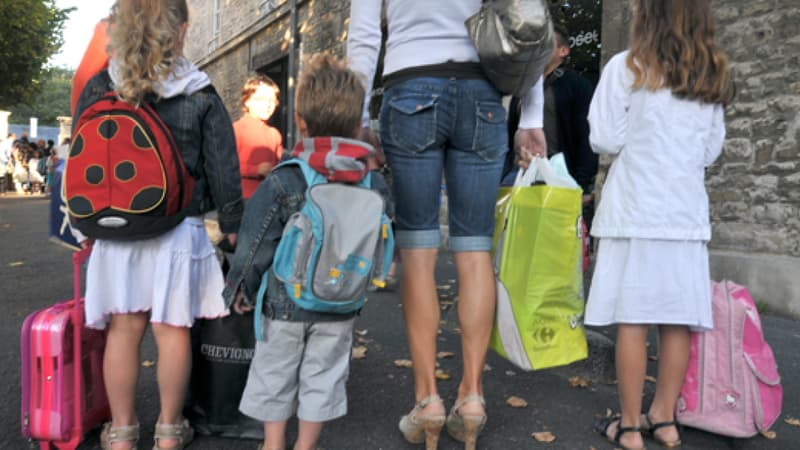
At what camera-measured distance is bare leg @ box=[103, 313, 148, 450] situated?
2371 millimetres

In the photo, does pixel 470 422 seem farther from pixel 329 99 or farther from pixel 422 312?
pixel 329 99

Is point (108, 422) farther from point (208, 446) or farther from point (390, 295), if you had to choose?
point (390, 295)

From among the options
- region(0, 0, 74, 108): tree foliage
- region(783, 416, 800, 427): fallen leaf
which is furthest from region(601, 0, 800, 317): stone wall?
region(0, 0, 74, 108): tree foliage

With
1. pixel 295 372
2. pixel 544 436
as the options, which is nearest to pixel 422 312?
pixel 295 372

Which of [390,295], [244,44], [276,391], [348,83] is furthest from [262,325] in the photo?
[244,44]

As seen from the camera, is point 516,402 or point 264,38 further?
point 264,38

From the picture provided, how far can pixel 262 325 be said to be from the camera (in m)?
2.19

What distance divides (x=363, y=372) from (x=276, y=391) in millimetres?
1476

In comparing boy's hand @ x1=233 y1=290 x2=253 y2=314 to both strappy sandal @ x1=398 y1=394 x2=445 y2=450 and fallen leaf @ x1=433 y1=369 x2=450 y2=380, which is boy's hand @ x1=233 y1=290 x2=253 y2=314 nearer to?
strappy sandal @ x1=398 y1=394 x2=445 y2=450

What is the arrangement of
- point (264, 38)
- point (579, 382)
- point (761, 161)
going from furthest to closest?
point (264, 38), point (761, 161), point (579, 382)

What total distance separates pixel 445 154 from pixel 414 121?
0.22 m

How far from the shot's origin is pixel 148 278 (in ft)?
7.80

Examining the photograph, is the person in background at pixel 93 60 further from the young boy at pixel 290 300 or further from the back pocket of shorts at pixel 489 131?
the back pocket of shorts at pixel 489 131

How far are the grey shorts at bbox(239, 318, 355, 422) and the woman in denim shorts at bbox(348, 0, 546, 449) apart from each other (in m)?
0.39
